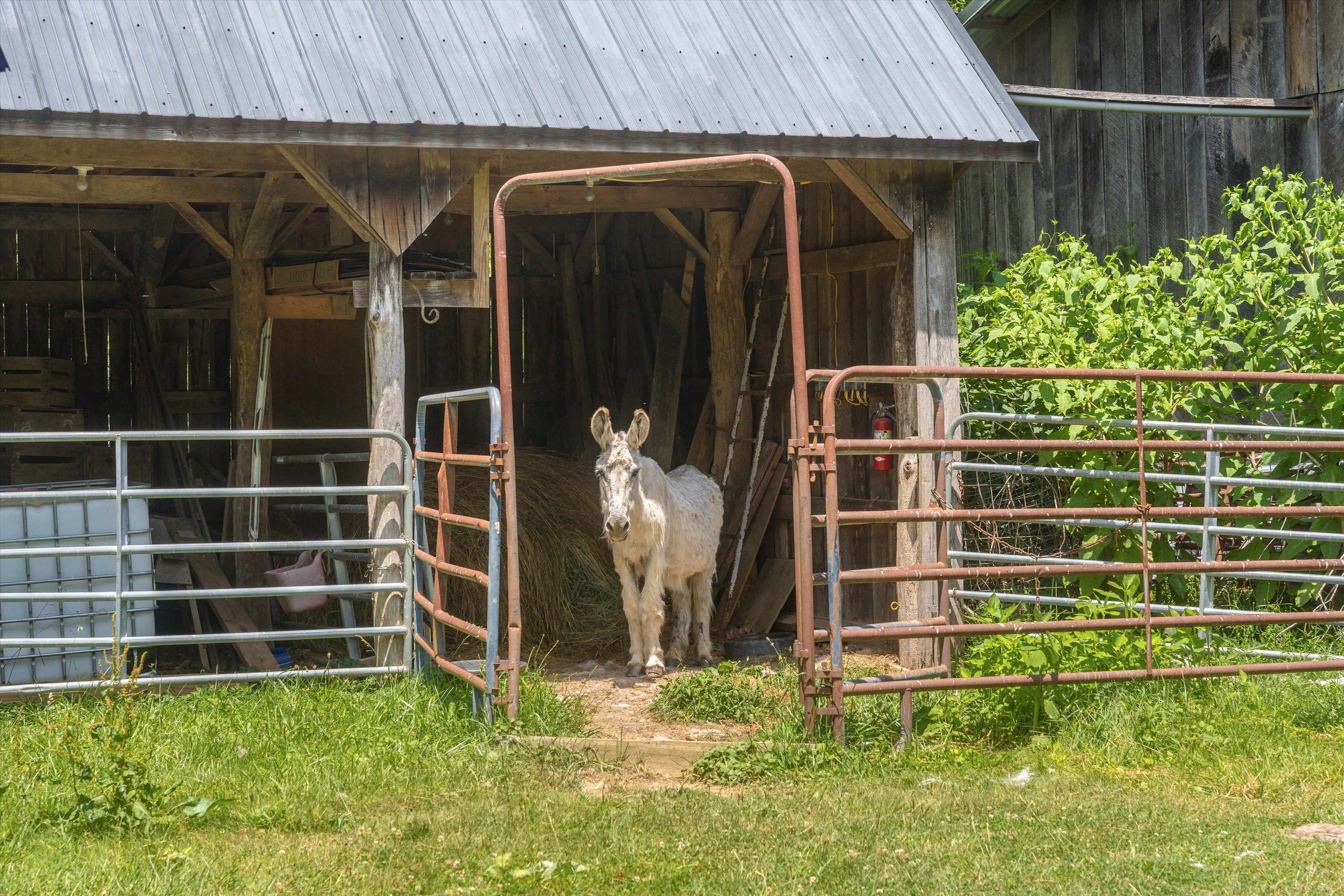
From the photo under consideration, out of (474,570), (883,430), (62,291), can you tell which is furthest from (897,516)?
(62,291)

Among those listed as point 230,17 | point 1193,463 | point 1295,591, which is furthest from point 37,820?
point 1295,591

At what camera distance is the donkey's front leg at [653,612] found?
30.1 feet

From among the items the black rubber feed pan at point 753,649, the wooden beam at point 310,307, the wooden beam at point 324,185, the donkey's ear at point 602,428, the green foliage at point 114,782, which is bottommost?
the black rubber feed pan at point 753,649

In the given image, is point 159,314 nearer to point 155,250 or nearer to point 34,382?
point 155,250

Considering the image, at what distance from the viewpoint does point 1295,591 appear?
29.4ft

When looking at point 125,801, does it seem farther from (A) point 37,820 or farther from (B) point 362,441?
(B) point 362,441

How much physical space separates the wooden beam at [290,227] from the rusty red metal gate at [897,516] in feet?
12.6

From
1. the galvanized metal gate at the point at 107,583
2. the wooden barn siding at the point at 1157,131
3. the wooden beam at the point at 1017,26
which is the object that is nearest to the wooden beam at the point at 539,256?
the wooden barn siding at the point at 1157,131

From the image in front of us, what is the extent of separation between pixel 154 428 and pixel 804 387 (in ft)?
29.2

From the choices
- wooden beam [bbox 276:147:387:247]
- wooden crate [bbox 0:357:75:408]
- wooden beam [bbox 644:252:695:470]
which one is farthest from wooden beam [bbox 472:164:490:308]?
wooden crate [bbox 0:357:75:408]

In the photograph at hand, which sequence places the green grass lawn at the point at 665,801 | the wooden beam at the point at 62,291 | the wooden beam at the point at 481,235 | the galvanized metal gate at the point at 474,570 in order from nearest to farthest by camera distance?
the green grass lawn at the point at 665,801, the galvanized metal gate at the point at 474,570, the wooden beam at the point at 481,235, the wooden beam at the point at 62,291

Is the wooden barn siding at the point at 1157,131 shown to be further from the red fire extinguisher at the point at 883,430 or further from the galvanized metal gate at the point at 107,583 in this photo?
the galvanized metal gate at the point at 107,583

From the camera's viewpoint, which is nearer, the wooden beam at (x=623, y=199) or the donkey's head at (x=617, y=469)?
the donkey's head at (x=617, y=469)

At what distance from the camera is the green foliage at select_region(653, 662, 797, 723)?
24.3 ft
